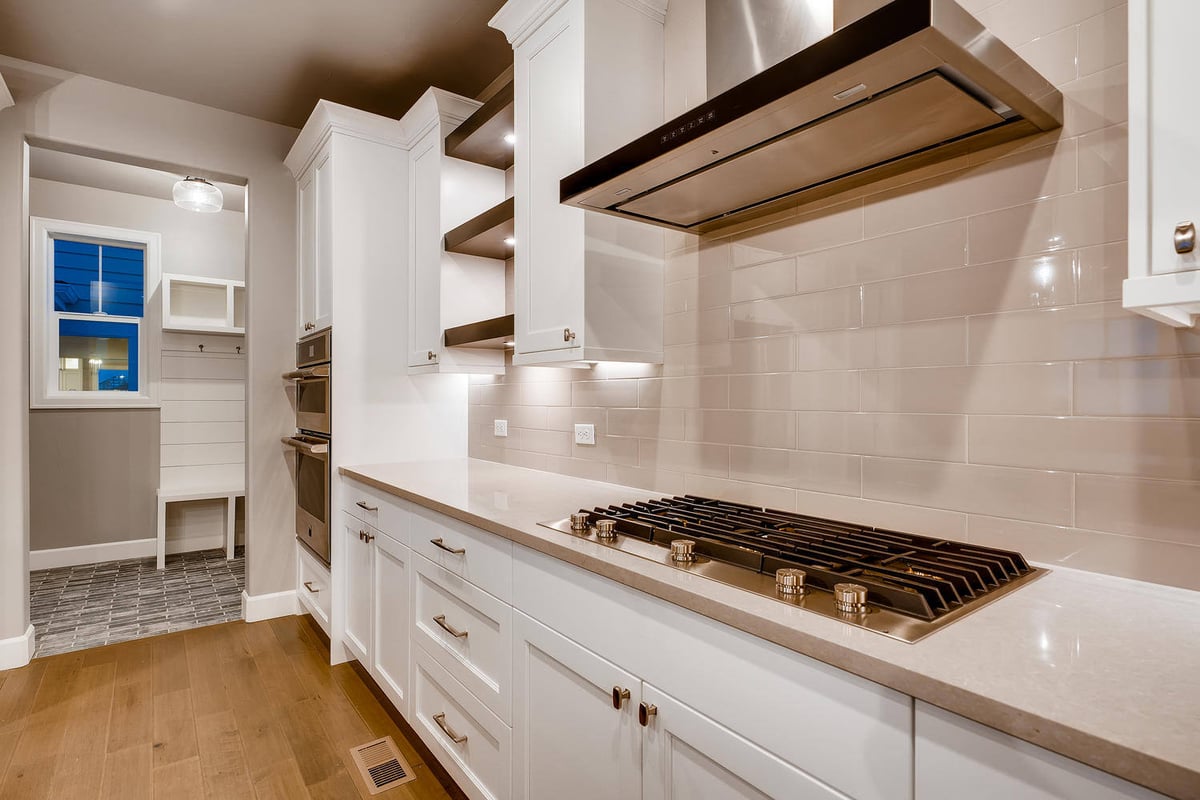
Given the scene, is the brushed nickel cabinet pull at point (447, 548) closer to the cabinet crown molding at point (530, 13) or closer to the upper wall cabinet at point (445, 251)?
the upper wall cabinet at point (445, 251)

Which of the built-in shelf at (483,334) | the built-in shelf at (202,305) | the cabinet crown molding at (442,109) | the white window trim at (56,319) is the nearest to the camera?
the built-in shelf at (483,334)

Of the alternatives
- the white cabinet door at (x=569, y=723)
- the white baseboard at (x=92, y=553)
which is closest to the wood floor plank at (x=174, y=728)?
the white cabinet door at (x=569, y=723)

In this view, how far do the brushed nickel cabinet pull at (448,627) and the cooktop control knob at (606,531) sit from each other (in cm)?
62

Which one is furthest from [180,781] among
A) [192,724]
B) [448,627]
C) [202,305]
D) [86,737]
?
[202,305]

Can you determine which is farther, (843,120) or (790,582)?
(843,120)

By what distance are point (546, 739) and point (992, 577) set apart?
964 mm

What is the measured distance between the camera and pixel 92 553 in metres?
4.29

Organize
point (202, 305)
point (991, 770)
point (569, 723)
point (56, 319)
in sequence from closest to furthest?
point (991, 770)
point (569, 723)
point (56, 319)
point (202, 305)

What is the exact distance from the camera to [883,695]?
744mm

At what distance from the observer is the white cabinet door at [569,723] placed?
1139 millimetres

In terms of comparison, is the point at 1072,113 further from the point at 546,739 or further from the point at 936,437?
the point at 546,739

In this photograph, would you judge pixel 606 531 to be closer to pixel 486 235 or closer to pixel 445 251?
pixel 486 235

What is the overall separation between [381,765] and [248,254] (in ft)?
8.59

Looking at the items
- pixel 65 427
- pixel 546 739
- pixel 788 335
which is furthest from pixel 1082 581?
pixel 65 427
